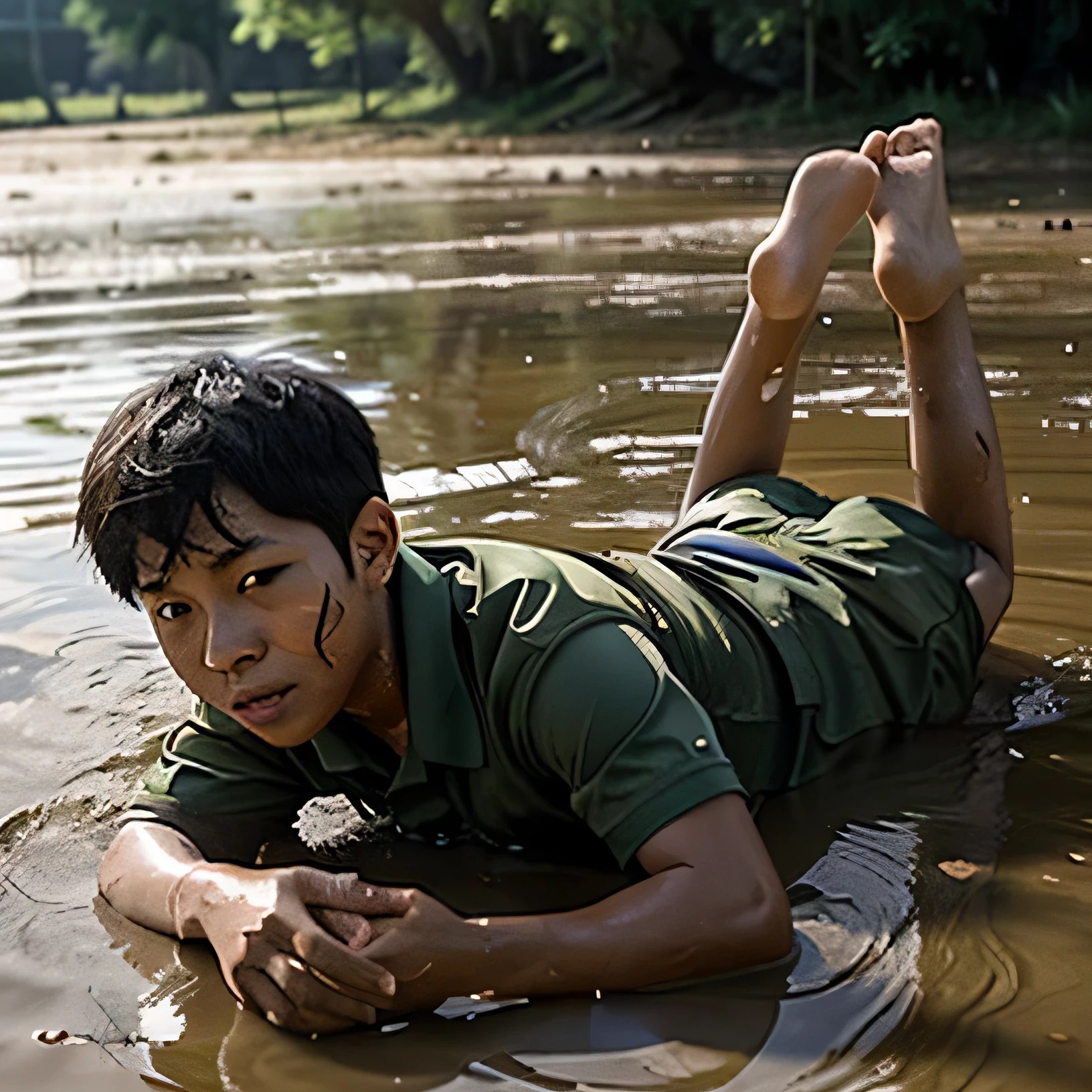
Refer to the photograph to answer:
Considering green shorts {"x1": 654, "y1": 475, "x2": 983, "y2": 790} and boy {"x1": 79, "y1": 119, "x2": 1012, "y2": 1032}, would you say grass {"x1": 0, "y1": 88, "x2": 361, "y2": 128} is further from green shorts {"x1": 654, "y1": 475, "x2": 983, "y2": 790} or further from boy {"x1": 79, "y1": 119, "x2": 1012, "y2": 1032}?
boy {"x1": 79, "y1": 119, "x2": 1012, "y2": 1032}

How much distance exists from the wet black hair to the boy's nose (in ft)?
0.34

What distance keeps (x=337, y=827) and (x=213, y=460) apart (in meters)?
0.94

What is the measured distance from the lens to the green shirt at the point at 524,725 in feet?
6.89

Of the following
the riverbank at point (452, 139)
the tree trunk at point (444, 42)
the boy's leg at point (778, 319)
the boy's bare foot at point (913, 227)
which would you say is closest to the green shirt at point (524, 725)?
the boy's leg at point (778, 319)

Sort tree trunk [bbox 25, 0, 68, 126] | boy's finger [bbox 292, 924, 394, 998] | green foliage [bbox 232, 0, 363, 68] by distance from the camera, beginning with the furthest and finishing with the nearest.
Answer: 1. tree trunk [bbox 25, 0, 68, 126]
2. green foliage [bbox 232, 0, 363, 68]
3. boy's finger [bbox 292, 924, 394, 998]

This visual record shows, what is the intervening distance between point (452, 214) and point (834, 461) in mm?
9475

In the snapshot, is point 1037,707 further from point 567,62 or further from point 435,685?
point 567,62

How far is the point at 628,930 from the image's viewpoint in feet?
6.74

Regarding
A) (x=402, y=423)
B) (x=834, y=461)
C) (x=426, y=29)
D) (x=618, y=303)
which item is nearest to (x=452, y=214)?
(x=618, y=303)

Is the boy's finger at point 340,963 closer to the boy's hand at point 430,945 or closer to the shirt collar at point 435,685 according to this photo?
the boy's hand at point 430,945

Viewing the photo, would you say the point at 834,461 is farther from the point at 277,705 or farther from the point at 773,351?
the point at 277,705

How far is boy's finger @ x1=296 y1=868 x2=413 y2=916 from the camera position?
2.06 meters

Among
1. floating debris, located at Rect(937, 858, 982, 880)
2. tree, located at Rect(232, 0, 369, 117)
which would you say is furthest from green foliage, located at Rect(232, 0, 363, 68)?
floating debris, located at Rect(937, 858, 982, 880)

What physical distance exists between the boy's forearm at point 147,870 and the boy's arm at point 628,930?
46cm
